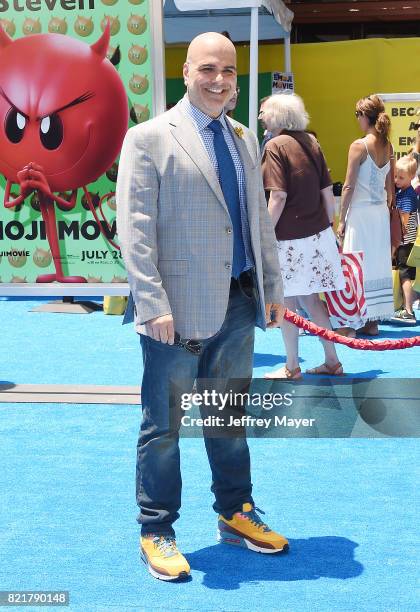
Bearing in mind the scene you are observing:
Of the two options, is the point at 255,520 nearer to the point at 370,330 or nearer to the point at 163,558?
the point at 163,558

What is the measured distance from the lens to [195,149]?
336 cm

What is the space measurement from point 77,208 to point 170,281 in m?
2.46

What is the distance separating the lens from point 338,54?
13695 mm

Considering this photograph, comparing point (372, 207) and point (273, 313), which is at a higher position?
point (372, 207)

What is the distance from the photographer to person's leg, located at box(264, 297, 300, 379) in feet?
20.3

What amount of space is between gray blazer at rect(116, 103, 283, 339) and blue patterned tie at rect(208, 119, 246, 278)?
0.26ft

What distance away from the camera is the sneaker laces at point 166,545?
11.3 ft

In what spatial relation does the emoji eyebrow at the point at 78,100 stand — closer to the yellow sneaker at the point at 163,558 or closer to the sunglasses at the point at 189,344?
the sunglasses at the point at 189,344

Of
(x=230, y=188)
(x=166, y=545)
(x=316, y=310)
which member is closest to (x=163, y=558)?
(x=166, y=545)

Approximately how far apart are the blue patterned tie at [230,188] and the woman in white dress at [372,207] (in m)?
4.01

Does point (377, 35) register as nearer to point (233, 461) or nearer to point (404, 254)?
point (404, 254)

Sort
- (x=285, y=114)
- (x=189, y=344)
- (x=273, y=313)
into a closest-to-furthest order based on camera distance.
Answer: (x=189, y=344) → (x=273, y=313) → (x=285, y=114)

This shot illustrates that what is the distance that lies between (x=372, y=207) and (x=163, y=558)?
4880 millimetres

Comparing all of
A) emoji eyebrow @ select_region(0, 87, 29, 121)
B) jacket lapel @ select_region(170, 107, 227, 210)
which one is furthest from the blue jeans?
emoji eyebrow @ select_region(0, 87, 29, 121)
